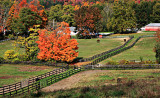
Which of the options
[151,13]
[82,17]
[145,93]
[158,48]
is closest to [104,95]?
[145,93]

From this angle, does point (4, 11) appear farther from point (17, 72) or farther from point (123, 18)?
point (17, 72)

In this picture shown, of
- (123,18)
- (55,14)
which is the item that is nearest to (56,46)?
(123,18)

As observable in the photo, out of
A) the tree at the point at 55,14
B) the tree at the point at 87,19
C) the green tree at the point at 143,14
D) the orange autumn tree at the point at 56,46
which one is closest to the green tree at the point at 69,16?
the tree at the point at 55,14

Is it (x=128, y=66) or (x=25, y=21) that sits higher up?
(x=25, y=21)

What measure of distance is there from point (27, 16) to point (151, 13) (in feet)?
251

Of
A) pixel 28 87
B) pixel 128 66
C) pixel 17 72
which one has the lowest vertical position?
pixel 17 72

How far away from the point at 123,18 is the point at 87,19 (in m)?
19.4

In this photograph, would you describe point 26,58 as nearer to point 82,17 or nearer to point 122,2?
point 82,17

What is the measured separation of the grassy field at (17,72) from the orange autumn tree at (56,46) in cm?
387

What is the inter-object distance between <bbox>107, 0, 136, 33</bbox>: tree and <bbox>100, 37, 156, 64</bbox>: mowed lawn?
22454mm

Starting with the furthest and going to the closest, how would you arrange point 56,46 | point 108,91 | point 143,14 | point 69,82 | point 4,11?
point 143,14
point 4,11
point 56,46
point 69,82
point 108,91

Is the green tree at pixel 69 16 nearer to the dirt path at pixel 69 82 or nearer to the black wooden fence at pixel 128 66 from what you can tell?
the black wooden fence at pixel 128 66

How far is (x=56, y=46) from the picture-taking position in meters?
61.2

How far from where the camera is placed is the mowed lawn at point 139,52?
65.9 m
